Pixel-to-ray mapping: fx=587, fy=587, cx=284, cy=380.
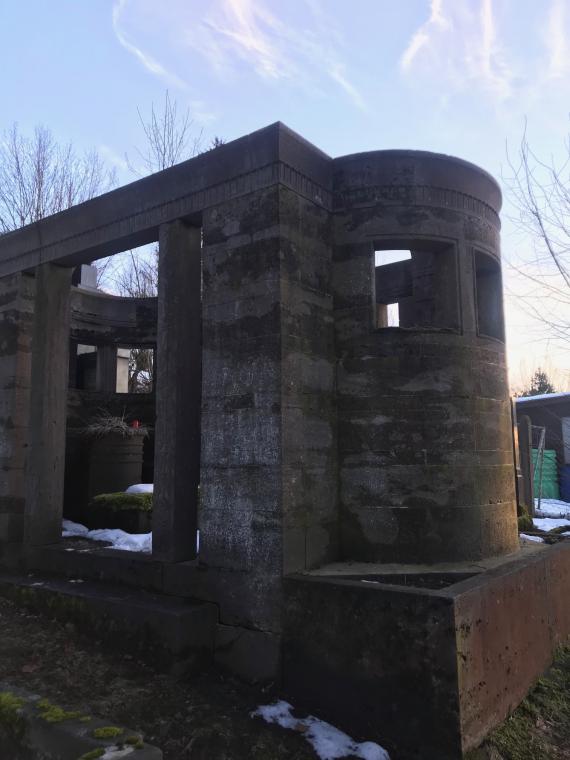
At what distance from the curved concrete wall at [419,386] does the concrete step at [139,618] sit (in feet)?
4.96

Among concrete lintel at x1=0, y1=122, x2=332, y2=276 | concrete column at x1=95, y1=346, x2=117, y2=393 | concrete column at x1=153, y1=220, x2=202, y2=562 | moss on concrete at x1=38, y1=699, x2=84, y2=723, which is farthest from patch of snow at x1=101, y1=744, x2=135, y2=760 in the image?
concrete column at x1=95, y1=346, x2=117, y2=393

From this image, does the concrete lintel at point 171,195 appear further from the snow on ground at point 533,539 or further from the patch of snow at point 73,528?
the snow on ground at point 533,539

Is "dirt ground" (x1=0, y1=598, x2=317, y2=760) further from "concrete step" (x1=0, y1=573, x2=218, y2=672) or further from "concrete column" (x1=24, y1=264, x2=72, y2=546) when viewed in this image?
"concrete column" (x1=24, y1=264, x2=72, y2=546)

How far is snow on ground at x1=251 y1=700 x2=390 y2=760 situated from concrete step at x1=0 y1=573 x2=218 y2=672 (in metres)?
0.82

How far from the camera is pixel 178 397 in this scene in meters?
5.83

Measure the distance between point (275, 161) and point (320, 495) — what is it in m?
3.07

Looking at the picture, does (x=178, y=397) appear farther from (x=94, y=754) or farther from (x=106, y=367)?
(x=106, y=367)

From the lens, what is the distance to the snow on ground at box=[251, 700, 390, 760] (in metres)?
3.98

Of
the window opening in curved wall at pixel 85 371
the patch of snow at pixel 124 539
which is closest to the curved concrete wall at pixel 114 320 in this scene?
the window opening in curved wall at pixel 85 371

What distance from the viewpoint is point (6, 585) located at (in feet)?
21.6

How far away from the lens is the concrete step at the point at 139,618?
4.91 m

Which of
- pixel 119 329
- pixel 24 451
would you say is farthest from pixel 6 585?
pixel 119 329

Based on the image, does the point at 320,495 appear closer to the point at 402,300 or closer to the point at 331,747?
the point at 331,747

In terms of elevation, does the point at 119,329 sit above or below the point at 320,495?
above
